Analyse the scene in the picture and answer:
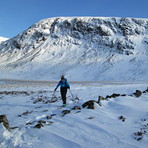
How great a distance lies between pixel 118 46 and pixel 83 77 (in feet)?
92.8

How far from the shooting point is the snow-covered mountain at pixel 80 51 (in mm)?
55125

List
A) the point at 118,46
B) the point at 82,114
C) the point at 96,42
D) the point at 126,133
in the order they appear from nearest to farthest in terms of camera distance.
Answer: the point at 126,133 < the point at 82,114 < the point at 118,46 < the point at 96,42

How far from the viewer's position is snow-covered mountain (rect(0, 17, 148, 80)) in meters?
55.1

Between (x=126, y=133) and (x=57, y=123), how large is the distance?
257cm

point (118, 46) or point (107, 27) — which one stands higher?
point (107, 27)

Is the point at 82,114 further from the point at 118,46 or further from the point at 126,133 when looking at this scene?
the point at 118,46

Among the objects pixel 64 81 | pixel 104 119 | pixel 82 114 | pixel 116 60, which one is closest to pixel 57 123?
pixel 82 114

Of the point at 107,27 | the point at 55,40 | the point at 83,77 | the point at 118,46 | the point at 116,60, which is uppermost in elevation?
the point at 107,27

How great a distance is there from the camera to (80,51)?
7188 centimetres

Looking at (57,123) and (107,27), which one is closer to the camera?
(57,123)

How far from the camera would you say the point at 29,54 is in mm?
76562

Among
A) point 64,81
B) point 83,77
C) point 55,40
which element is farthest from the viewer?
point 55,40

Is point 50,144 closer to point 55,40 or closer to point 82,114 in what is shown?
point 82,114

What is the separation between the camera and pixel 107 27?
259 feet
